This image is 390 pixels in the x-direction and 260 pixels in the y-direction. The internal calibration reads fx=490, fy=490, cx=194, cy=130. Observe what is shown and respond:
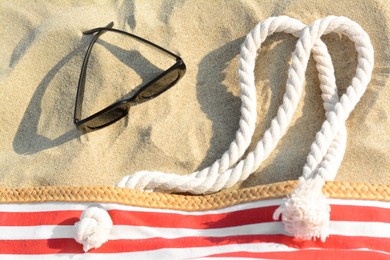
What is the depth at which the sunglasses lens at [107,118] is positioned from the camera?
1383 mm

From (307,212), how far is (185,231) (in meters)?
0.31

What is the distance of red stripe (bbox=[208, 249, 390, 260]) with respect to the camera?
1.07m

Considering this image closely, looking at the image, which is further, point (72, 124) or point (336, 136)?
point (72, 124)

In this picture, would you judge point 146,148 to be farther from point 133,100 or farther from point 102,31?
point 102,31

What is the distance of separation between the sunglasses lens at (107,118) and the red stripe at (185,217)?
28 centimetres

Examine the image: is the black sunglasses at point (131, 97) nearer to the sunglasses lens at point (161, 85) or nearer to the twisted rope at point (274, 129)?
the sunglasses lens at point (161, 85)

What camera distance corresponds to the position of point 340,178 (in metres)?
1.28

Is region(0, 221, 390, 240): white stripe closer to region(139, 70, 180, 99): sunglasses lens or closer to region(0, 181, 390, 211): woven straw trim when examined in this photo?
region(0, 181, 390, 211): woven straw trim

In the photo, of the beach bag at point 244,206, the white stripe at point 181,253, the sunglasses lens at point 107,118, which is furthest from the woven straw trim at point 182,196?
the sunglasses lens at point 107,118

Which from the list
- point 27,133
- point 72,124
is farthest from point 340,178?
point 27,133

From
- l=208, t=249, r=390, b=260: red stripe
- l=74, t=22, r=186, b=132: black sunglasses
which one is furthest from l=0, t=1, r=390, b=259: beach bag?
l=74, t=22, r=186, b=132: black sunglasses

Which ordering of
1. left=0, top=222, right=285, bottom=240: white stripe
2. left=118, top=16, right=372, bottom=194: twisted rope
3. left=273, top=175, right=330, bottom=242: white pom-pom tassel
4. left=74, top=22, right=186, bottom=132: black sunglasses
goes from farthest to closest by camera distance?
1. left=74, top=22, right=186, bottom=132: black sunglasses
2. left=118, top=16, right=372, bottom=194: twisted rope
3. left=0, top=222, right=285, bottom=240: white stripe
4. left=273, top=175, right=330, bottom=242: white pom-pom tassel

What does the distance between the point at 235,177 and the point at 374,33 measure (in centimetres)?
58

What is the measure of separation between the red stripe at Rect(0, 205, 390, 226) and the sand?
0.53ft
